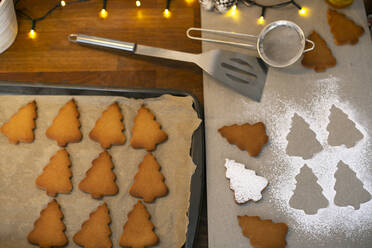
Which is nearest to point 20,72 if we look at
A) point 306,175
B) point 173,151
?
point 173,151

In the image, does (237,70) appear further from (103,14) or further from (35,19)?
(35,19)

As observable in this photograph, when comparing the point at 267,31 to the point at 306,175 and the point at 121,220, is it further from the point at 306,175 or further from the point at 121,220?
the point at 121,220

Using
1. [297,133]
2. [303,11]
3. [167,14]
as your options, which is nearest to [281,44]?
[303,11]

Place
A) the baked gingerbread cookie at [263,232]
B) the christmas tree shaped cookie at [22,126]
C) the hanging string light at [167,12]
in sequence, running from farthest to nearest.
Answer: the hanging string light at [167,12] → the christmas tree shaped cookie at [22,126] → the baked gingerbread cookie at [263,232]

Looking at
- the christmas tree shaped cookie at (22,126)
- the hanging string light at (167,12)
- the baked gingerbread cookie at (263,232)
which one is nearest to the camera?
the baked gingerbread cookie at (263,232)

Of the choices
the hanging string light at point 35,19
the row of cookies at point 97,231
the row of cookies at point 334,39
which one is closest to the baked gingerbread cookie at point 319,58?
the row of cookies at point 334,39

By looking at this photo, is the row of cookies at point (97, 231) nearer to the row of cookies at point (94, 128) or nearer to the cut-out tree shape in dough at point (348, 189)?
the row of cookies at point (94, 128)
